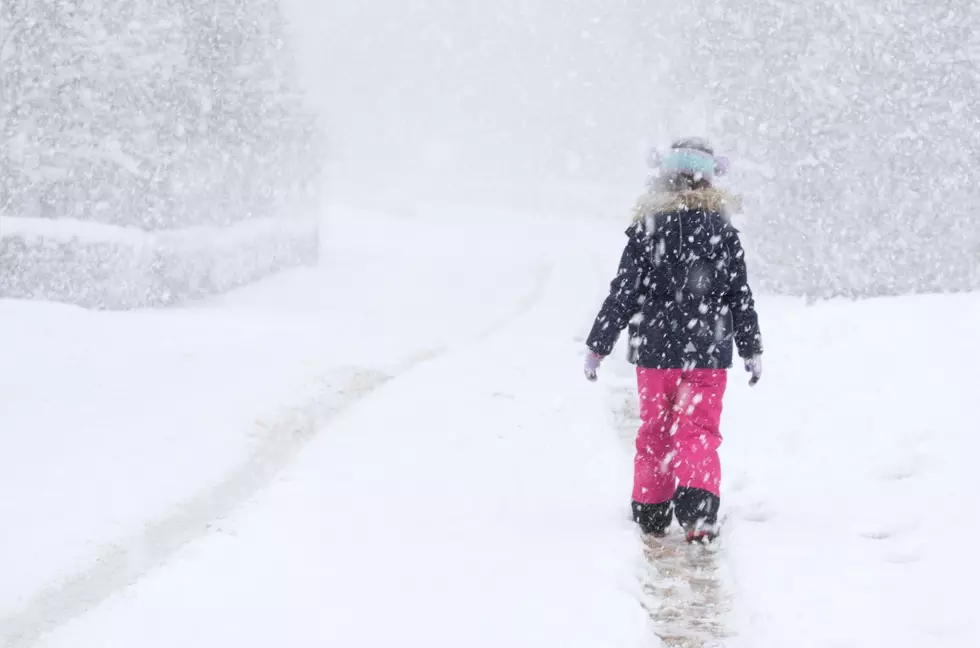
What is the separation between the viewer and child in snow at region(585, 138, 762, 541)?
5973 mm

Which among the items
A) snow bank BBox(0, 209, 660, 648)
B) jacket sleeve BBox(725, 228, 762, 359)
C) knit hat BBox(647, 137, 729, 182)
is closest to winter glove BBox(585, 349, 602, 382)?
jacket sleeve BBox(725, 228, 762, 359)

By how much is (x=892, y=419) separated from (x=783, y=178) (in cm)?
997

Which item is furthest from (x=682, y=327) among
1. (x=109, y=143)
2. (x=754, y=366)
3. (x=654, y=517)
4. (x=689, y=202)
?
(x=109, y=143)

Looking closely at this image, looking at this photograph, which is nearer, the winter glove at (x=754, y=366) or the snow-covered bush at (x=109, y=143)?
the winter glove at (x=754, y=366)

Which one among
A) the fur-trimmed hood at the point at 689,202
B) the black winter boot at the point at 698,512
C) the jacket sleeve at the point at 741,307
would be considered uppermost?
the fur-trimmed hood at the point at 689,202

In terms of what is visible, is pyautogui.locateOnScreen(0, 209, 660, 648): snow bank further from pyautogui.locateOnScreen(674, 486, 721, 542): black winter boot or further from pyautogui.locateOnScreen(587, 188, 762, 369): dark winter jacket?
pyautogui.locateOnScreen(587, 188, 762, 369): dark winter jacket

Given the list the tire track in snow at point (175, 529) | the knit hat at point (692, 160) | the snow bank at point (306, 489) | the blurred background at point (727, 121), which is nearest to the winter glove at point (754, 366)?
the knit hat at point (692, 160)

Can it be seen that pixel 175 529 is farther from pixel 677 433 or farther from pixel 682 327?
pixel 682 327

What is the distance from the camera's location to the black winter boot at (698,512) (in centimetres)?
592

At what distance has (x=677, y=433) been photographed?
6031 mm

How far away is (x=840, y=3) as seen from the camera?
16.6m

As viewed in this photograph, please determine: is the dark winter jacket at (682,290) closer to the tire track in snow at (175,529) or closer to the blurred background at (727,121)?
the tire track in snow at (175,529)

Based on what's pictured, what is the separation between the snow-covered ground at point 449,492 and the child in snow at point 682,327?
36 centimetres

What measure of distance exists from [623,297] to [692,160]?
2.89ft
